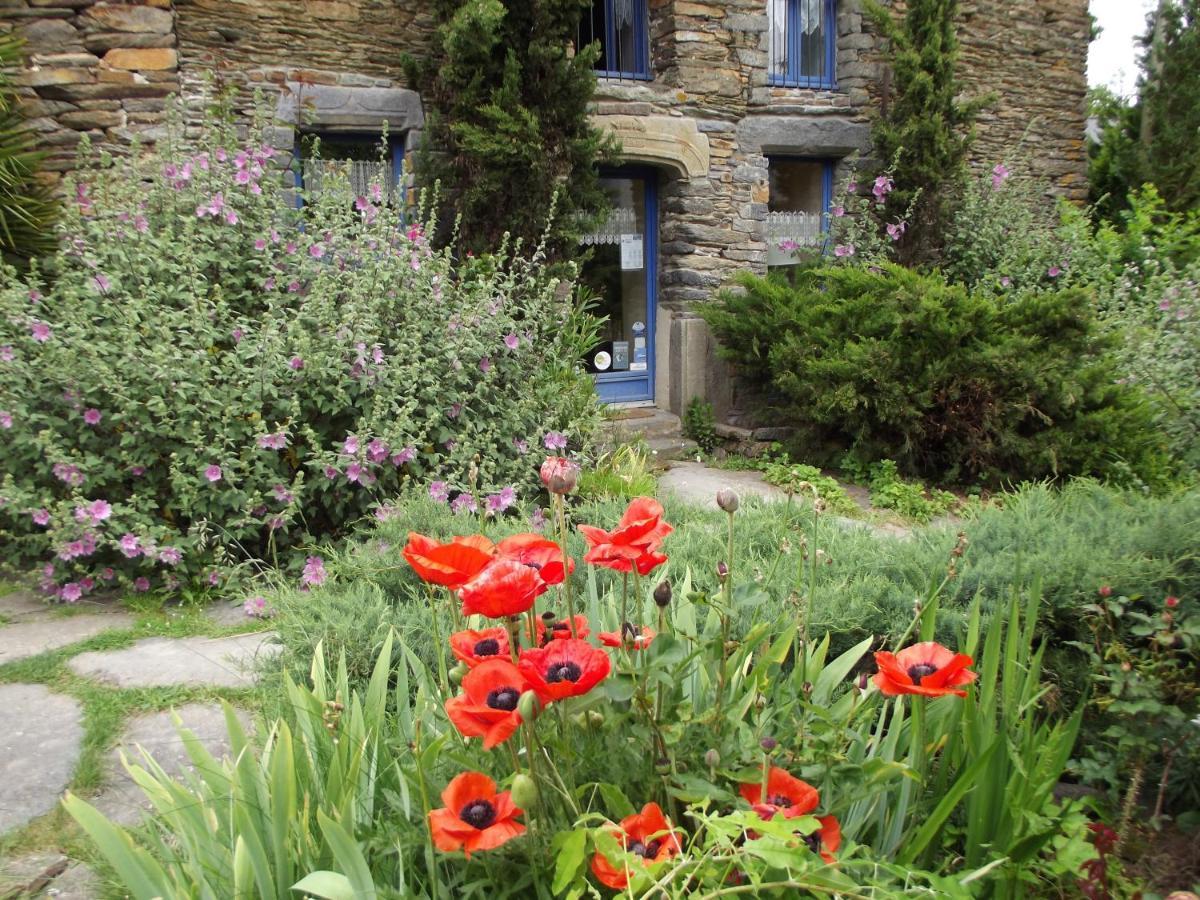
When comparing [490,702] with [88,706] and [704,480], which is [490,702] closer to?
[88,706]

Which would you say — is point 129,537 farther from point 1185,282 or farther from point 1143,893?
point 1185,282

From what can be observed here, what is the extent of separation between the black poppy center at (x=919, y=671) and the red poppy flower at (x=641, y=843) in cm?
42

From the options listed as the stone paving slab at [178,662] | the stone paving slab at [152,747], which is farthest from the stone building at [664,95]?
the stone paving slab at [152,747]

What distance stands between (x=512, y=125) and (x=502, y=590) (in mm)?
5443

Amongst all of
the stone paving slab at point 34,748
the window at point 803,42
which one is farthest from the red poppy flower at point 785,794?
the window at point 803,42

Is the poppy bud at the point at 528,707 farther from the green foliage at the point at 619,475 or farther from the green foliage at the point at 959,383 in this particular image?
the green foliage at the point at 959,383

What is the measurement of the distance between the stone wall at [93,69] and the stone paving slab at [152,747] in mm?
4120

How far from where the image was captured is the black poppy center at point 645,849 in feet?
4.05

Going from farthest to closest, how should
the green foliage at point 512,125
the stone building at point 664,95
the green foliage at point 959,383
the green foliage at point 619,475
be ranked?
the green foliage at point 512,125 → the stone building at point 664,95 → the green foliage at point 959,383 → the green foliage at point 619,475

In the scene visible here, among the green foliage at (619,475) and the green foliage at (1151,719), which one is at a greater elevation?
the green foliage at (1151,719)

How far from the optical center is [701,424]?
7.60 m

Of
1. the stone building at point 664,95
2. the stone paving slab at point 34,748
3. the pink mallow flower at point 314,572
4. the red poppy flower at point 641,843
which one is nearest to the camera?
the red poppy flower at point 641,843

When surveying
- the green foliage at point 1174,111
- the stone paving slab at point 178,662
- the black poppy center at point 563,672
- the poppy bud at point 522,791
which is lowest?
the stone paving slab at point 178,662

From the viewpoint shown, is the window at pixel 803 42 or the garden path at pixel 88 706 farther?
the window at pixel 803 42
